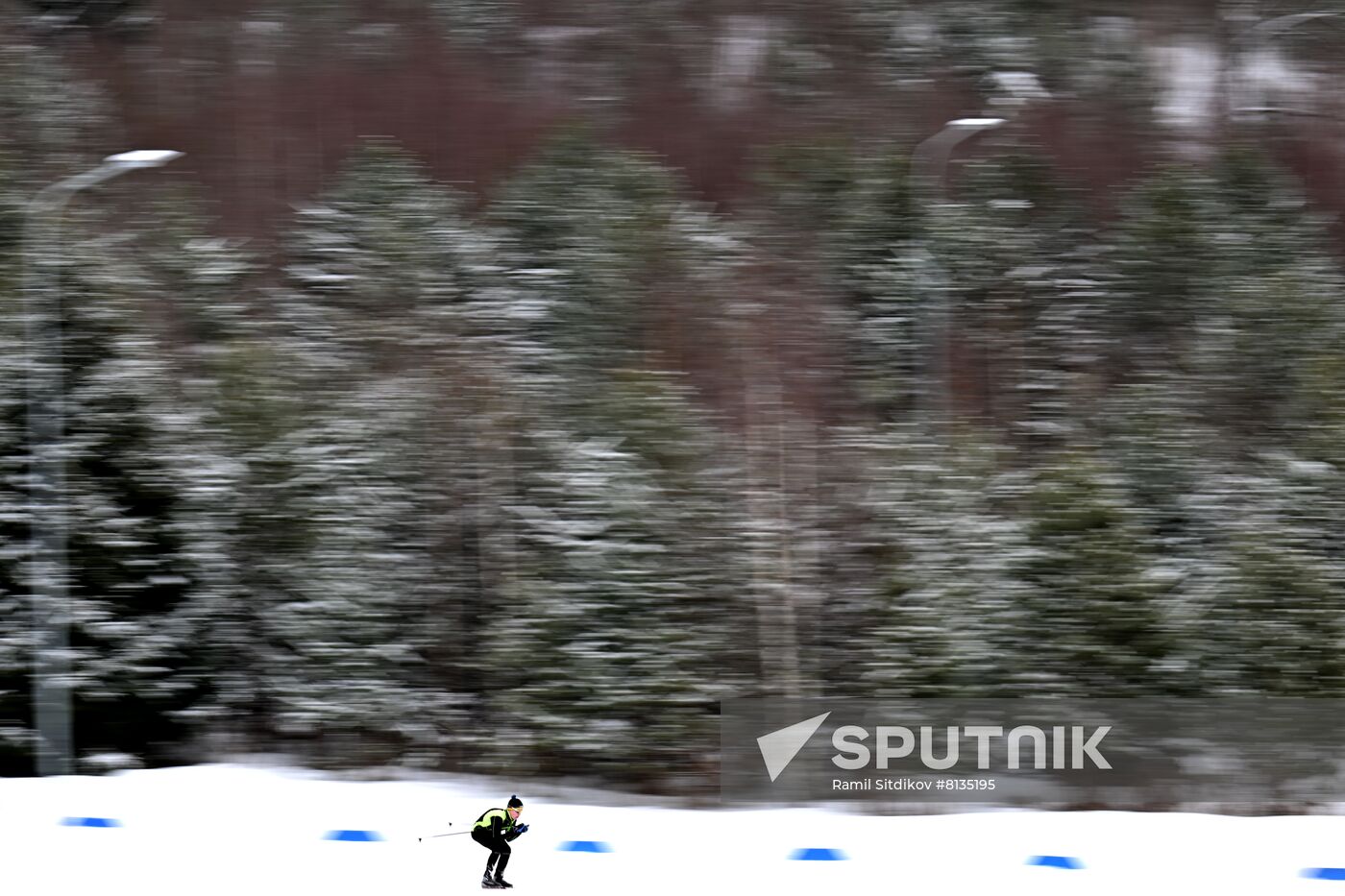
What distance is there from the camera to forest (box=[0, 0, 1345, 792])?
1210 cm

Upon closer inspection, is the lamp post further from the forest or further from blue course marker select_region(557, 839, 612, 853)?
blue course marker select_region(557, 839, 612, 853)

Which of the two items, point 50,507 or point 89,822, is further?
point 50,507

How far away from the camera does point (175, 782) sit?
36.6 ft

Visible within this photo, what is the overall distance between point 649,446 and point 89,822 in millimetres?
6277

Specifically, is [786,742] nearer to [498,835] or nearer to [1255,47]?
[498,835]

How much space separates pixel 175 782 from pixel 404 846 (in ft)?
14.6

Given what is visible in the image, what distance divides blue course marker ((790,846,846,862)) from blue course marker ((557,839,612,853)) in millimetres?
1045

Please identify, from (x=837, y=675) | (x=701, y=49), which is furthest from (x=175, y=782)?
(x=701, y=49)

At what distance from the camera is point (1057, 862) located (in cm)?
743

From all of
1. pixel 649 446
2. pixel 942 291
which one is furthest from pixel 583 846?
pixel 942 291

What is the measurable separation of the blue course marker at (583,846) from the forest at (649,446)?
3780 mm

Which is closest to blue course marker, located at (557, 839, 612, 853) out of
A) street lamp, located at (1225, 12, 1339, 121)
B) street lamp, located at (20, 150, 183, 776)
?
street lamp, located at (20, 150, 183, 776)

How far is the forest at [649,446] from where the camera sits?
12102mm

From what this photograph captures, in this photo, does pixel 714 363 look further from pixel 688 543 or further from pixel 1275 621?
pixel 1275 621
